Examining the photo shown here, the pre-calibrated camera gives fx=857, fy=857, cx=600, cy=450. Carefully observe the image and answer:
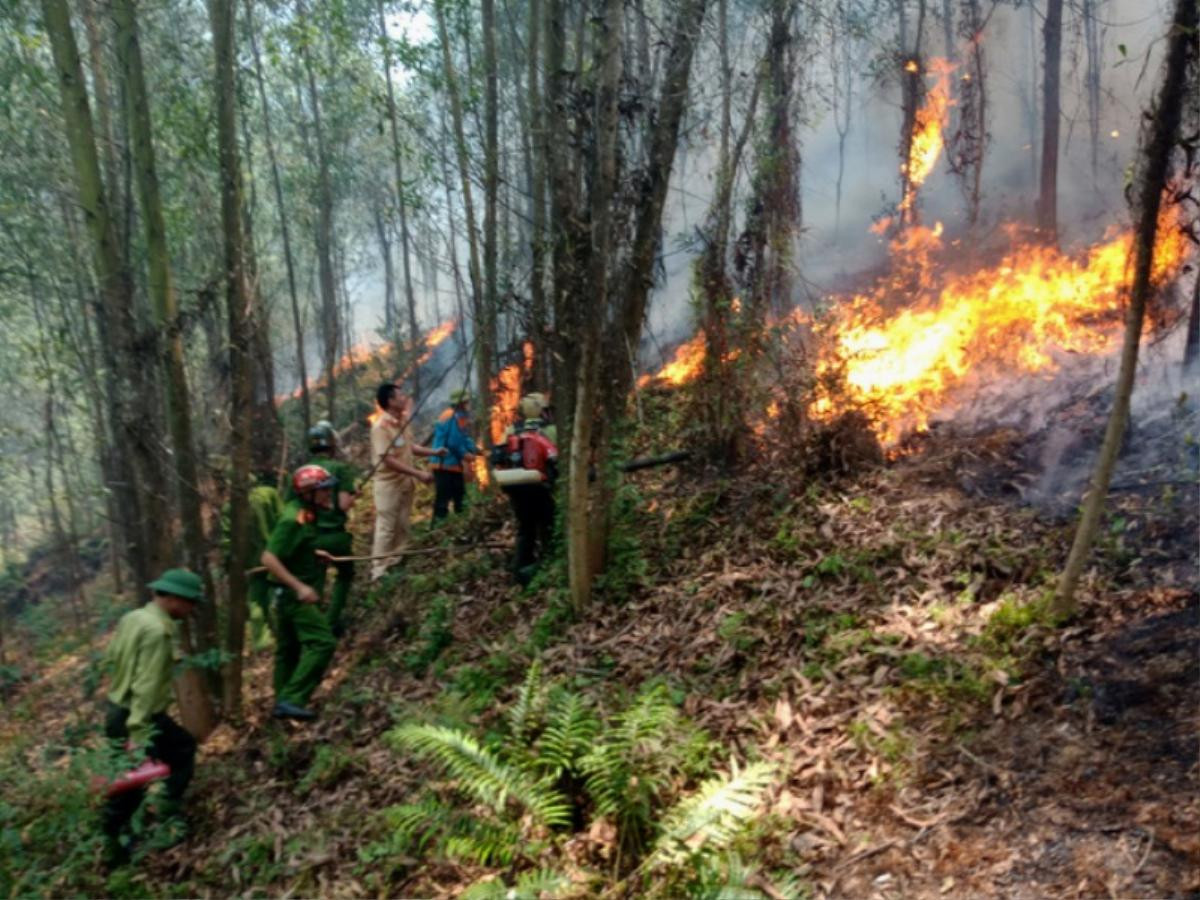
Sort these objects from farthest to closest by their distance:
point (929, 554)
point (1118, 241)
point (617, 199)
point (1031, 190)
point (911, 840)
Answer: point (1031, 190)
point (1118, 241)
point (617, 199)
point (929, 554)
point (911, 840)

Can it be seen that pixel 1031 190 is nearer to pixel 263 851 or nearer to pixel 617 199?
pixel 617 199

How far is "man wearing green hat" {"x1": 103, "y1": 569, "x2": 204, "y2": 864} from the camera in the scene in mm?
5930

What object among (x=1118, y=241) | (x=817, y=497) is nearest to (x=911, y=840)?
(x=817, y=497)

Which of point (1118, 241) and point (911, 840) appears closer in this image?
Result: point (911, 840)

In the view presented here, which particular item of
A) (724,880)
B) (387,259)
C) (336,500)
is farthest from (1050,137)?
(387,259)

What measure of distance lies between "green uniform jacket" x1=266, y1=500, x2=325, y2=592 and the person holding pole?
6.33 ft

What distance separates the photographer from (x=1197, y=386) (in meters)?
7.13

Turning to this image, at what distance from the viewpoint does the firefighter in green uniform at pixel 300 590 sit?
725cm

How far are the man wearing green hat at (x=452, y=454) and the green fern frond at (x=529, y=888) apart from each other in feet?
23.0

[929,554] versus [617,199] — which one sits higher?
[617,199]

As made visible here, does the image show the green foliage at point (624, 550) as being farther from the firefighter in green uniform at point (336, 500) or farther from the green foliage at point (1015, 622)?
the green foliage at point (1015, 622)

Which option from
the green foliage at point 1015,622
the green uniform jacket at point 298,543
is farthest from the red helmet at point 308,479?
the green foliage at point 1015,622

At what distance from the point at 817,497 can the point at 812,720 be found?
2.91m

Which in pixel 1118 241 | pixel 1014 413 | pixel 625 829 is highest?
pixel 1118 241
